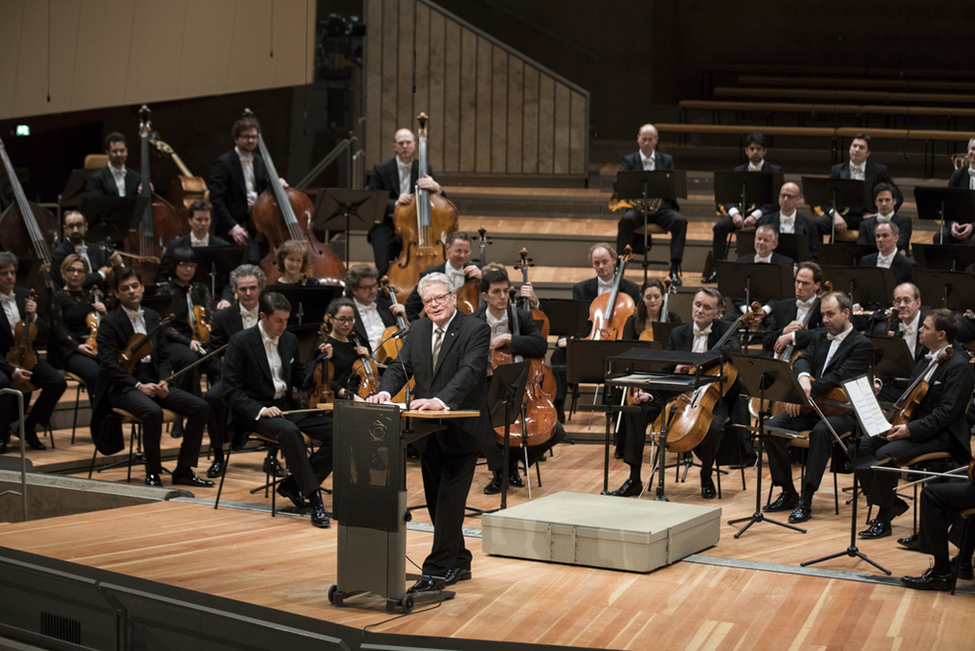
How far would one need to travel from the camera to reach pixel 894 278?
6.52m

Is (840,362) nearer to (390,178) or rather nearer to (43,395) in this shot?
(390,178)

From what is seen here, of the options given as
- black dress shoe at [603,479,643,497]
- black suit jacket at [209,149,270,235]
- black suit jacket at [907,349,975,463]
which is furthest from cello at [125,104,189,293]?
black suit jacket at [907,349,975,463]

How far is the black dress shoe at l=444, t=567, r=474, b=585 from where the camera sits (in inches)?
154

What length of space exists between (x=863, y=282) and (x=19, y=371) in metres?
4.74

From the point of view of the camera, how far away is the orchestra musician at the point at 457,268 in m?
6.17

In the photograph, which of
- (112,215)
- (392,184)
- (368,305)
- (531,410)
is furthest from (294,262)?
(531,410)

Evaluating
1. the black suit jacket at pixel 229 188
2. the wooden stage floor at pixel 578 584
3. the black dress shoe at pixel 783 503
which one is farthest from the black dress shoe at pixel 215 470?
the black dress shoe at pixel 783 503

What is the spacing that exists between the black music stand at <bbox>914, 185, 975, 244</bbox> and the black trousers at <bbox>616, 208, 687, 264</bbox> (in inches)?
64.5

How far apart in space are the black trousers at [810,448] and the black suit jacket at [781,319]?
2.23 ft

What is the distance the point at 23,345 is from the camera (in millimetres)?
6141

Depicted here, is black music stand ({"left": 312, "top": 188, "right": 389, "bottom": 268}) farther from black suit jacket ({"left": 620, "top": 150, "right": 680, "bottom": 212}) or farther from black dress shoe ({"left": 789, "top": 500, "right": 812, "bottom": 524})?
black dress shoe ({"left": 789, "top": 500, "right": 812, "bottom": 524})

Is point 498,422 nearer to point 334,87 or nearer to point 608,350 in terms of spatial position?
point 608,350

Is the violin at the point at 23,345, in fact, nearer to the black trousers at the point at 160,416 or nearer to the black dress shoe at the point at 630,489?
the black trousers at the point at 160,416

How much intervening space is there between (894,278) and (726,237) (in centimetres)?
162
